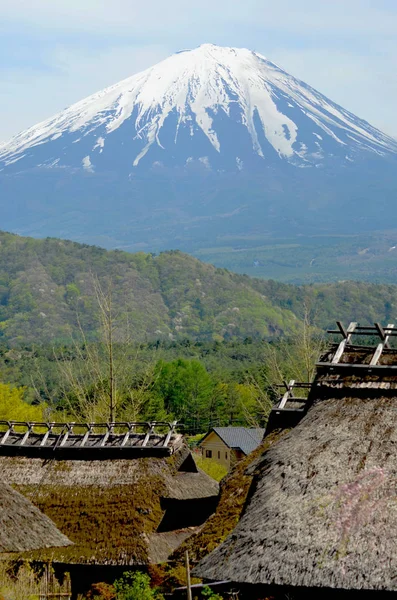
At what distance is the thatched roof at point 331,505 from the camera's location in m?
11.4

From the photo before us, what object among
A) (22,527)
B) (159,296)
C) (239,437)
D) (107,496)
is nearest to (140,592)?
(22,527)

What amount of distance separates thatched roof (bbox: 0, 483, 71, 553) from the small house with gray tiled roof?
90.3 ft

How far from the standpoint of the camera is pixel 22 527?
66.9 ft

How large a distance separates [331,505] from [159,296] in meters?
137

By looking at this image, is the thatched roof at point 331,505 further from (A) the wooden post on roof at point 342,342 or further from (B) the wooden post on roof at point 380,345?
(A) the wooden post on roof at point 342,342

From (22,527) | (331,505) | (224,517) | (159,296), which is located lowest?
(159,296)

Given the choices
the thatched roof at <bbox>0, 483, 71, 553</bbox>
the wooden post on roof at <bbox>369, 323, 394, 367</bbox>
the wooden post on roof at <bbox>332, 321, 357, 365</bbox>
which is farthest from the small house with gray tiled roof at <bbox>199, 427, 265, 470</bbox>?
the wooden post on roof at <bbox>369, 323, 394, 367</bbox>

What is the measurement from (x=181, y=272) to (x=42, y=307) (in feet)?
75.7

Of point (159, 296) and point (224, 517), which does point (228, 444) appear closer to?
point (224, 517)

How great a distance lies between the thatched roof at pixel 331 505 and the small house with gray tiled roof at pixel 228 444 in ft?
115

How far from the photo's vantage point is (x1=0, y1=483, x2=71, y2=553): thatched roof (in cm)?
1980

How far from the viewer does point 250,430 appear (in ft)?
172

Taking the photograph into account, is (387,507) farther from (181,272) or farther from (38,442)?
(181,272)

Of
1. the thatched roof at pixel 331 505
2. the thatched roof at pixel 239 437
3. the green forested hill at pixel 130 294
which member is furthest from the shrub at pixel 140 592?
the green forested hill at pixel 130 294
